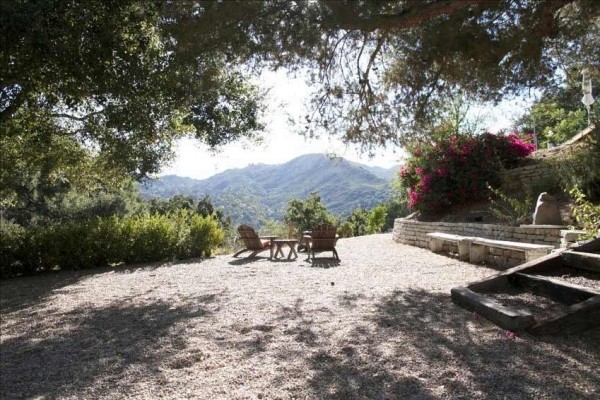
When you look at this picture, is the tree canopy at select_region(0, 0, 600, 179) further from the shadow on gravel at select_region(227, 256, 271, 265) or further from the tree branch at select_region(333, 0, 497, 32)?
the shadow on gravel at select_region(227, 256, 271, 265)

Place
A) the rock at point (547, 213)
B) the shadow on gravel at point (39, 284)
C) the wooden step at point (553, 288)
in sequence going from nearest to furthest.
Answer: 1. the wooden step at point (553, 288)
2. the shadow on gravel at point (39, 284)
3. the rock at point (547, 213)

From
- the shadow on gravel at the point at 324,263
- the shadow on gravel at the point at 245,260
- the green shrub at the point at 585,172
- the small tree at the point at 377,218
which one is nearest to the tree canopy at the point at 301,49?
the green shrub at the point at 585,172

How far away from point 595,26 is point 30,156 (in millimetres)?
10712

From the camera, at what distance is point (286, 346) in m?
3.50

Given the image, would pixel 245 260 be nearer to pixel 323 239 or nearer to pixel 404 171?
pixel 323 239

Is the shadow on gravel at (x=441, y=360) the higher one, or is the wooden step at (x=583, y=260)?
the wooden step at (x=583, y=260)

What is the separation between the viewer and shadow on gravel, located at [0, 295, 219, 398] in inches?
121

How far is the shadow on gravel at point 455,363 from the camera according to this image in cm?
246

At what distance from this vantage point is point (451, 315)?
398 centimetres

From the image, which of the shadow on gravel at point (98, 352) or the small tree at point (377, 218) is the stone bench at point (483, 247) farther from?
the small tree at point (377, 218)

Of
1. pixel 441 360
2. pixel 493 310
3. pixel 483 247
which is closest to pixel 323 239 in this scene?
pixel 483 247

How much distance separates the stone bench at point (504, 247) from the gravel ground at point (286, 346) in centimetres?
50

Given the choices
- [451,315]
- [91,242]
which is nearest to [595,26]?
[451,315]

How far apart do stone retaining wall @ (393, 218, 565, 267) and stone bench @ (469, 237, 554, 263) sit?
0.15 m
